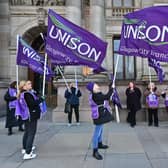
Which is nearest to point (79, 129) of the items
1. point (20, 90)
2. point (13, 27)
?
point (20, 90)

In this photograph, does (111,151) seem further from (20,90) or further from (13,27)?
(13,27)

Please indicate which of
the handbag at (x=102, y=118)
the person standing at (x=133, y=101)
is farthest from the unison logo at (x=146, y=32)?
the person standing at (x=133, y=101)

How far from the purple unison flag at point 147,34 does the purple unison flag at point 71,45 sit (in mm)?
742

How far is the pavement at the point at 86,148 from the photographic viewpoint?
26.3 ft

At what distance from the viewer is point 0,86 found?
1903 centimetres

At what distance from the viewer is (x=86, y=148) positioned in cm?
990

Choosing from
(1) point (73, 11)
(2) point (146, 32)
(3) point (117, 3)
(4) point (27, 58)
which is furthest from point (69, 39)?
(3) point (117, 3)

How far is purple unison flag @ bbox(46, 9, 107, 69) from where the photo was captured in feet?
35.2

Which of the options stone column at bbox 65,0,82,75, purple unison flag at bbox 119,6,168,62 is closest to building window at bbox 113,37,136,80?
stone column at bbox 65,0,82,75

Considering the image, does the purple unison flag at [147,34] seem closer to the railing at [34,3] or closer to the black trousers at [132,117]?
the black trousers at [132,117]

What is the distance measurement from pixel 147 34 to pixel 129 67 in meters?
10.4

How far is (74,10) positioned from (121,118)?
6136mm

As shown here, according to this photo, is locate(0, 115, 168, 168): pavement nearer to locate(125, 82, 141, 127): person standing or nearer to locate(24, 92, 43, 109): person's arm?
locate(125, 82, 141, 127): person standing

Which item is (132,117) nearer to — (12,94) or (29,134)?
(12,94)
